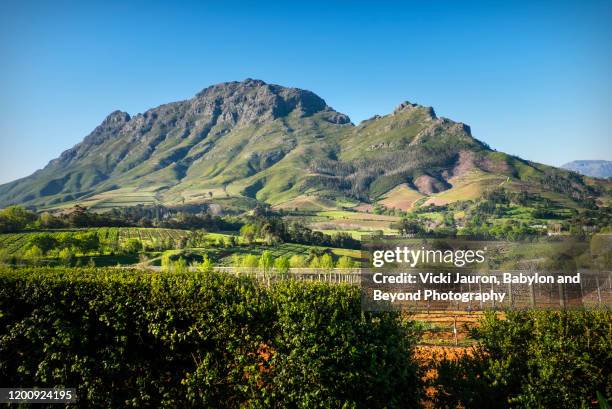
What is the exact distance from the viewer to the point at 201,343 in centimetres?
698

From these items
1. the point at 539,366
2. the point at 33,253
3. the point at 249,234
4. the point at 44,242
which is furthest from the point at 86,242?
the point at 539,366

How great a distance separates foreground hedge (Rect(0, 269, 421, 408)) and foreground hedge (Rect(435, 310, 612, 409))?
39.2 inches

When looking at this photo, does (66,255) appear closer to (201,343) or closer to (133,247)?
(133,247)

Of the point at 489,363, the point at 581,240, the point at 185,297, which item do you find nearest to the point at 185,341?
the point at 185,297

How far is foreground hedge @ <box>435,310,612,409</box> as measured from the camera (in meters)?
6.38

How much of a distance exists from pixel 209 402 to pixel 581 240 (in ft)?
23.6

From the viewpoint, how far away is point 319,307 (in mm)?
6496

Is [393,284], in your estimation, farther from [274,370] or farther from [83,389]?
[83,389]

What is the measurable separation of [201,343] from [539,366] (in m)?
5.62

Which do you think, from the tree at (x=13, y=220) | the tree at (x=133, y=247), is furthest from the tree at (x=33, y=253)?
the tree at (x=13, y=220)

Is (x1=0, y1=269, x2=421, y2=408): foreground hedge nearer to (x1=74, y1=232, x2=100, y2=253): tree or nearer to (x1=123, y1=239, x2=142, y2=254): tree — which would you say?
(x1=74, y1=232, x2=100, y2=253): tree

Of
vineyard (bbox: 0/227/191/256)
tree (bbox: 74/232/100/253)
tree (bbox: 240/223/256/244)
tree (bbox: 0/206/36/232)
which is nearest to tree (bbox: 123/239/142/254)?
vineyard (bbox: 0/227/191/256)

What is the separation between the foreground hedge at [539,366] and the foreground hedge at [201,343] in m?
1.00

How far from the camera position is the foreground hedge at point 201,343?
20.7ft
